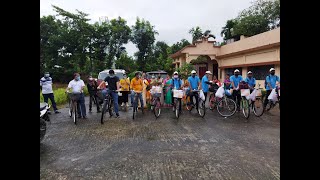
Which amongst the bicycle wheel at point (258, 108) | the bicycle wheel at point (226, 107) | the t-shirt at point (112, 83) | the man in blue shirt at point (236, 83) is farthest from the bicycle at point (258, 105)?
the t-shirt at point (112, 83)

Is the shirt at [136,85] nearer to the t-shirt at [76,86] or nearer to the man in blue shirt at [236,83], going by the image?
the t-shirt at [76,86]

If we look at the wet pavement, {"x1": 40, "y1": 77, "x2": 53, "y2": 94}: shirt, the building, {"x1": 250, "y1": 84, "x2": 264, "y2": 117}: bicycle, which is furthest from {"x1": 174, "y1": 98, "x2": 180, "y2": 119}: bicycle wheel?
the building

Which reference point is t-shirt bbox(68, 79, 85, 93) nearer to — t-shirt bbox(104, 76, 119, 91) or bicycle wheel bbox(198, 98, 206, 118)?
t-shirt bbox(104, 76, 119, 91)

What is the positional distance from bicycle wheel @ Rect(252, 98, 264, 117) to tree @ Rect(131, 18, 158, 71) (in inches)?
1057

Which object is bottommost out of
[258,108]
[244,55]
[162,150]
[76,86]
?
[162,150]

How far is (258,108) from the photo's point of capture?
32.8 feet

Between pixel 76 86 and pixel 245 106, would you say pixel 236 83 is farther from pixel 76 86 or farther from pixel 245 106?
pixel 76 86

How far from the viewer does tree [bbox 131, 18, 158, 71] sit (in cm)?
3612

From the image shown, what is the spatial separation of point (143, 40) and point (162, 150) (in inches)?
1267

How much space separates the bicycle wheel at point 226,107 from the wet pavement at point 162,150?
Answer: 0.68 metres

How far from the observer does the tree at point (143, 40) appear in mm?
36125

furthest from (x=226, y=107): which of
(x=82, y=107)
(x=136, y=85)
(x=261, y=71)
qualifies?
(x=261, y=71)

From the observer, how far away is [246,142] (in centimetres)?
589
